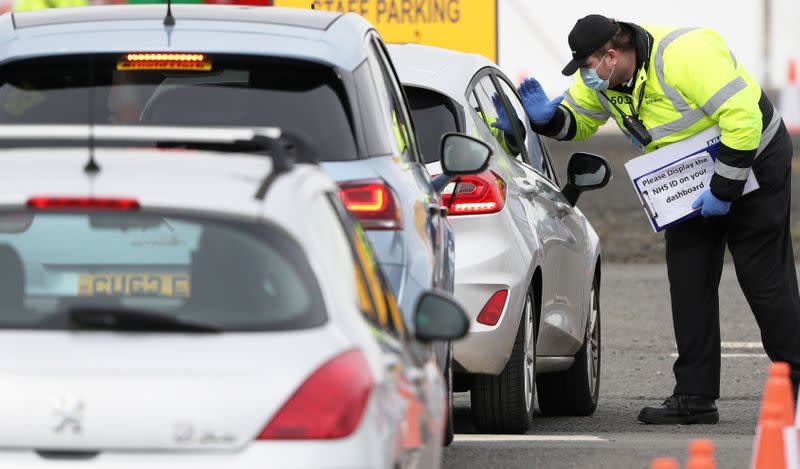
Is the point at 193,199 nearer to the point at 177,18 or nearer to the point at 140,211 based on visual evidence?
the point at 140,211

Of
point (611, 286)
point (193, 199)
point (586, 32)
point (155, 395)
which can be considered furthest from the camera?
point (611, 286)

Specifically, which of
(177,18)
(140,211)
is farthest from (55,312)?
(177,18)

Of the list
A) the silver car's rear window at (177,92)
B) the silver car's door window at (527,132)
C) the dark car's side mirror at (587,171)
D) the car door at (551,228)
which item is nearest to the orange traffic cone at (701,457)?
the silver car's rear window at (177,92)

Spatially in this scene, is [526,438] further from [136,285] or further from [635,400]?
[136,285]

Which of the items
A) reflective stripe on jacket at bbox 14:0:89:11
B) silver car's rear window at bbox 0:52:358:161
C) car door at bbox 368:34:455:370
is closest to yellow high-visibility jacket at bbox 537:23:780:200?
car door at bbox 368:34:455:370

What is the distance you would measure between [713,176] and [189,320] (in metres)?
5.06

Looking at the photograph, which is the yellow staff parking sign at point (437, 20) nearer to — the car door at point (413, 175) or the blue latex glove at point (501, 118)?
the blue latex glove at point (501, 118)

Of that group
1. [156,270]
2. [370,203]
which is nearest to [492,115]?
[370,203]

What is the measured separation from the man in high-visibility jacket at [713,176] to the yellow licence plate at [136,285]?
16.0 feet

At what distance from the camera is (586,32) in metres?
9.33

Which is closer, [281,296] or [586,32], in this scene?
[281,296]

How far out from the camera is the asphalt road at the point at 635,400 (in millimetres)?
7504

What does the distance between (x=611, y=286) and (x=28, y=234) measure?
40.3ft

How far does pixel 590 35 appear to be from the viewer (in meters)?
9.30
